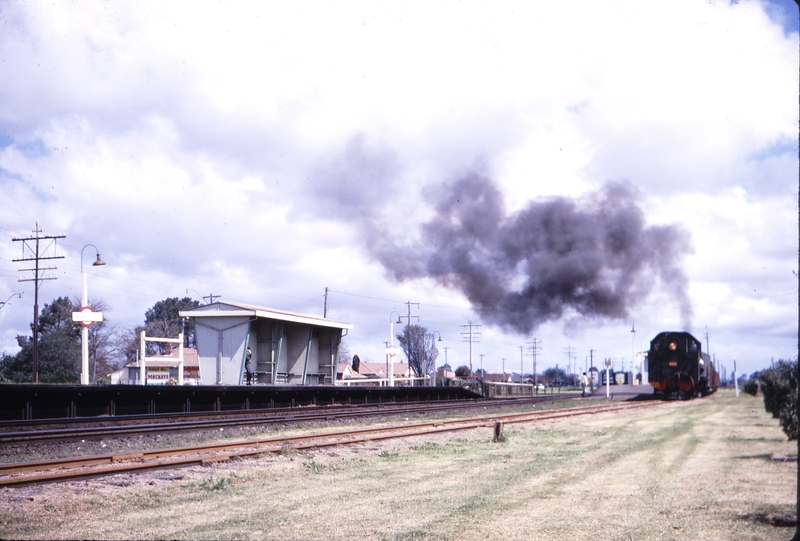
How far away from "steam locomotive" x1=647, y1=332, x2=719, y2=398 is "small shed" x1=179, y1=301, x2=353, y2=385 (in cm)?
2029

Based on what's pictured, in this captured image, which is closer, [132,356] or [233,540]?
[233,540]

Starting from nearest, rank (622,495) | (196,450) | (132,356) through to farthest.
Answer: (622,495) < (196,450) < (132,356)

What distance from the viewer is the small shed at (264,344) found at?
1211 inches

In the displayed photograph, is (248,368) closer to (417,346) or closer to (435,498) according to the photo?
(435,498)

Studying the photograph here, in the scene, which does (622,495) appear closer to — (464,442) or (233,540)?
(233,540)

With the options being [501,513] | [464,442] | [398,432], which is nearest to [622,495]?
[501,513]

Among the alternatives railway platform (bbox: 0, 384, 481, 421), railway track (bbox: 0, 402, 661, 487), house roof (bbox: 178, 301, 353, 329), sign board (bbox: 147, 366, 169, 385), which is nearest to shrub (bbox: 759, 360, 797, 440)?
railway track (bbox: 0, 402, 661, 487)

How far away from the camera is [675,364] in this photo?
4153 centimetres

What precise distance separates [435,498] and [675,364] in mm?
36956

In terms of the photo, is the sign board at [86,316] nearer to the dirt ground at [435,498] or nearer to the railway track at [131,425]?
the railway track at [131,425]

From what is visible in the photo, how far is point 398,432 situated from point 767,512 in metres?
11.1

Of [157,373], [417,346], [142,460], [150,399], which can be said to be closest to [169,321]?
[417,346]

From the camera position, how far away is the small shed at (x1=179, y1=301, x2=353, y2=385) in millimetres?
30750

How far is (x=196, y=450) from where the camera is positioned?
12.9 metres
